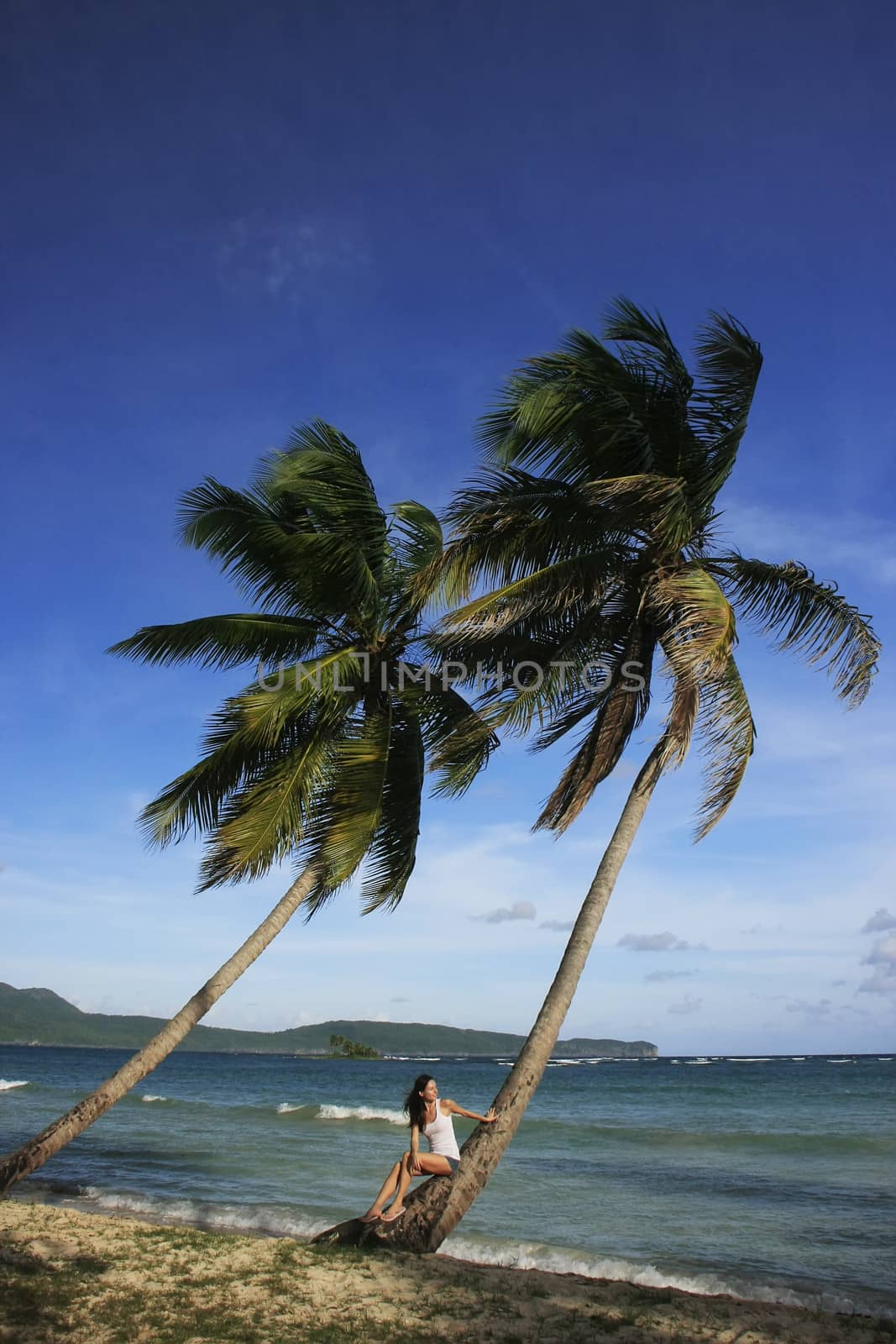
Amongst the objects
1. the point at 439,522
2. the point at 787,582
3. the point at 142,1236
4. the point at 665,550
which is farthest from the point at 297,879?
the point at 787,582

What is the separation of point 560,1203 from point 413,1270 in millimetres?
8308

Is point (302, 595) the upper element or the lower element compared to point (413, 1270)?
upper

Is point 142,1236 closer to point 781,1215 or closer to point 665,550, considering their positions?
point 665,550

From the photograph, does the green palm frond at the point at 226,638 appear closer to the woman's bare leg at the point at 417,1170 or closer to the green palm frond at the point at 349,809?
the green palm frond at the point at 349,809

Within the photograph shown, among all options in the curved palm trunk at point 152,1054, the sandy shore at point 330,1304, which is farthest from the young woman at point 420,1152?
the curved palm trunk at point 152,1054

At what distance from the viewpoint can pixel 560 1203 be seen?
1403 centimetres

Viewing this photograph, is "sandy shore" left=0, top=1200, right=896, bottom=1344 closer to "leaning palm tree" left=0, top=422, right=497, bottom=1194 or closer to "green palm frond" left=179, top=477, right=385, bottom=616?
"leaning palm tree" left=0, top=422, right=497, bottom=1194

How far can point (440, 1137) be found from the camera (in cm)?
781

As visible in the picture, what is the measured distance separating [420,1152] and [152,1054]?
333 centimetres

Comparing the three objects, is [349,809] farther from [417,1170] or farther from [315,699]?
[417,1170]

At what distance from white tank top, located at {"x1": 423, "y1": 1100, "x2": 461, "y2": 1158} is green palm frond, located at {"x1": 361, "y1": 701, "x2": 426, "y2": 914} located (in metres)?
3.19

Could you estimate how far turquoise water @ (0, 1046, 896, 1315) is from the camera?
1052 cm

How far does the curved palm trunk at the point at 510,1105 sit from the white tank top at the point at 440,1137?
172 millimetres

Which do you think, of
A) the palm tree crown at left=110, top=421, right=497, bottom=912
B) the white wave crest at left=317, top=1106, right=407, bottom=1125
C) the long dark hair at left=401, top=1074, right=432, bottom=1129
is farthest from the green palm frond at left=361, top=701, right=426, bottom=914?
the white wave crest at left=317, top=1106, right=407, bottom=1125
